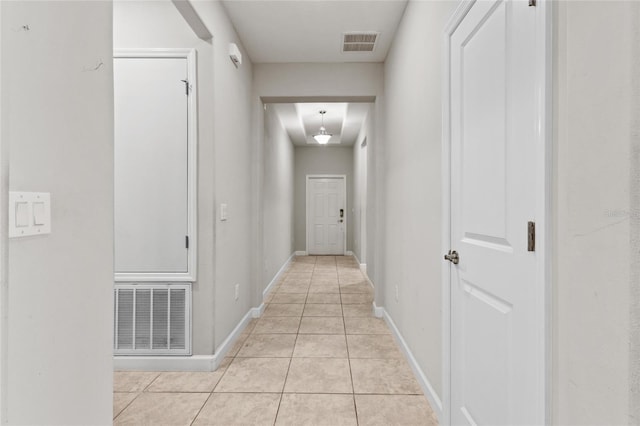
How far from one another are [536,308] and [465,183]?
68cm

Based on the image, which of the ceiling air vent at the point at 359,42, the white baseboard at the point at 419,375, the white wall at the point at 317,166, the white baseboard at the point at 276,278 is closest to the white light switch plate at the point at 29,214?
the white baseboard at the point at 419,375

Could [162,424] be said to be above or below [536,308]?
below

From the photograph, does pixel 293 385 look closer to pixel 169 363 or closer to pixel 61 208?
pixel 169 363

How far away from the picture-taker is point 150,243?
243 cm

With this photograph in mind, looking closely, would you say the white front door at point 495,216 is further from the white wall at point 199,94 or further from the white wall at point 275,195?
the white wall at point 275,195

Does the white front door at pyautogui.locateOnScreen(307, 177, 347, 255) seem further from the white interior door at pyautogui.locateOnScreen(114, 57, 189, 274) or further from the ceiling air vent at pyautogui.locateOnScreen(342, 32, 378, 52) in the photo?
the white interior door at pyautogui.locateOnScreen(114, 57, 189, 274)

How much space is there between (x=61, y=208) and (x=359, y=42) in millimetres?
2980

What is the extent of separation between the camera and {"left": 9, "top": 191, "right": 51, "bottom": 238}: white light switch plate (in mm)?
841

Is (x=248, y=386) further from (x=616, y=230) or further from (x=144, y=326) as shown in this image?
(x=616, y=230)

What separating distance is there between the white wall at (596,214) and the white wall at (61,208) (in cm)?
138

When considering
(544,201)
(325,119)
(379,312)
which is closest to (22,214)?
(544,201)

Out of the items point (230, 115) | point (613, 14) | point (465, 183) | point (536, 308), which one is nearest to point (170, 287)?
point (230, 115)

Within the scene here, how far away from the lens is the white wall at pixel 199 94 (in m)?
2.42

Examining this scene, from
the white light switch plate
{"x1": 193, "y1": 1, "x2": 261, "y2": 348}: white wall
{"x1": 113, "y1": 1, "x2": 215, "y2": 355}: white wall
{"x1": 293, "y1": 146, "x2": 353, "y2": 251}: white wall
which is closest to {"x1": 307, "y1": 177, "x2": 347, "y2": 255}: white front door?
{"x1": 293, "y1": 146, "x2": 353, "y2": 251}: white wall
